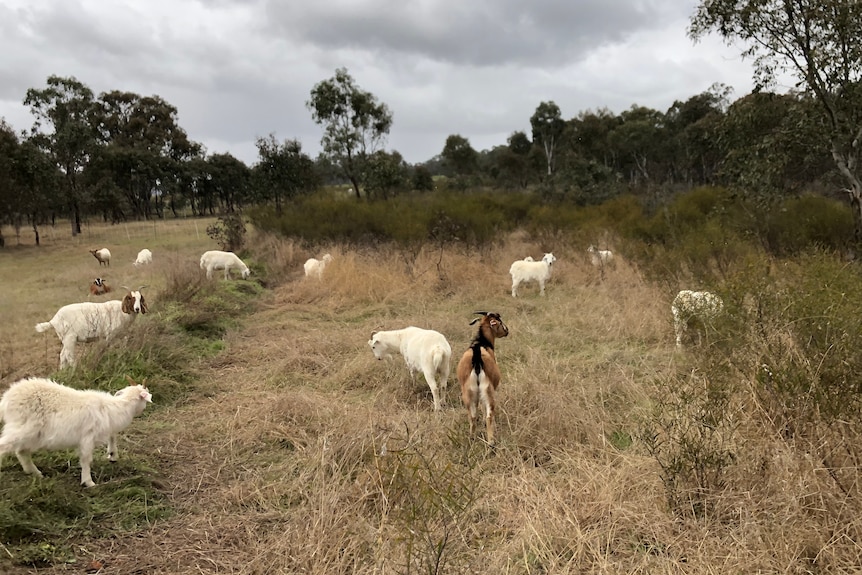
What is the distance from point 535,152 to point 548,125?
2.69 m

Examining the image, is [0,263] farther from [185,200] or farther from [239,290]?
[185,200]

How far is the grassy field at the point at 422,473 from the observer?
2.92 meters

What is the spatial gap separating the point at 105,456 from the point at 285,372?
111 inches

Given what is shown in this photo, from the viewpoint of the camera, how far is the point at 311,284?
41.9 ft

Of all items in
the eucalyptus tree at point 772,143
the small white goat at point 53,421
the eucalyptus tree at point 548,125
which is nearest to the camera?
the small white goat at point 53,421

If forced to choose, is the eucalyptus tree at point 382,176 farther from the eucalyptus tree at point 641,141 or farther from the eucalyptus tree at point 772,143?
the eucalyptus tree at point 641,141

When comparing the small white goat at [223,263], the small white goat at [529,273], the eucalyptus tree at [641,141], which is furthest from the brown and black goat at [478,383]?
the eucalyptus tree at [641,141]

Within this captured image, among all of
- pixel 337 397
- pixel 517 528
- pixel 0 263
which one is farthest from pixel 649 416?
pixel 0 263

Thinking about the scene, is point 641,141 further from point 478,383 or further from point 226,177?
point 478,383

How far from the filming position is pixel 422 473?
12.1 ft

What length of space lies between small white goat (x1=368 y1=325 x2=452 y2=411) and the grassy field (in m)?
0.26

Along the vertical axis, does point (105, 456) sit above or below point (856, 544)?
below

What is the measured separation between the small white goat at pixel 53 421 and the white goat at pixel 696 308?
5.32 meters

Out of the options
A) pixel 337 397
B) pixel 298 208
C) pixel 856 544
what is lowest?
pixel 337 397
